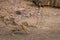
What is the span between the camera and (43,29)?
2822mm

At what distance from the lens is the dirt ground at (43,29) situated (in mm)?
2473

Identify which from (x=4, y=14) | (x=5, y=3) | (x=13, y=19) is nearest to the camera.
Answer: (x=13, y=19)

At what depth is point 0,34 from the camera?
2.60 metres

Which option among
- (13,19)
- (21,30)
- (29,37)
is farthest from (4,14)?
(29,37)

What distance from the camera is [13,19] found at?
10.9 feet

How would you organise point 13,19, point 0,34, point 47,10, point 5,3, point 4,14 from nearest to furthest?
point 0,34 → point 13,19 → point 4,14 → point 47,10 → point 5,3

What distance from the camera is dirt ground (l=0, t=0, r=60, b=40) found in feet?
8.11

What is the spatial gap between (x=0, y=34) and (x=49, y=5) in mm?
2051

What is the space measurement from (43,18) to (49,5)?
1014 mm

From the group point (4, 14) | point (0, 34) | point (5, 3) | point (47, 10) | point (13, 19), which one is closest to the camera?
point (0, 34)

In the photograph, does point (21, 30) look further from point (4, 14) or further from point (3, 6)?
point (3, 6)

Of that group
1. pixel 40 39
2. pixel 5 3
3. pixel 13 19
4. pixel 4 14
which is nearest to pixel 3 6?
pixel 5 3

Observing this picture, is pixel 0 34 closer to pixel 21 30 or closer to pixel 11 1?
pixel 21 30

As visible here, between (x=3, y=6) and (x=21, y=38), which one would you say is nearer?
(x=21, y=38)
